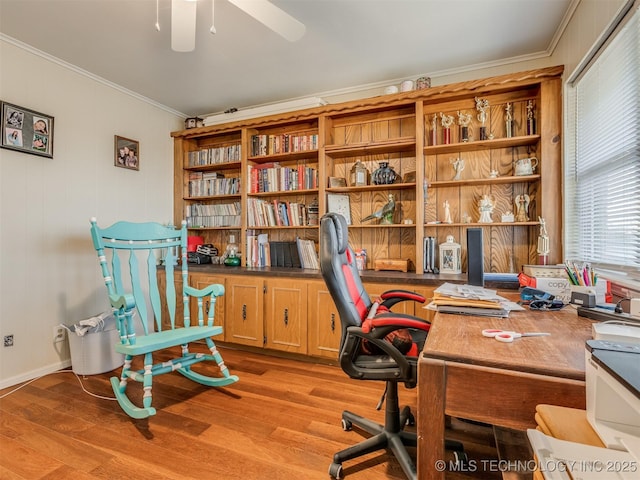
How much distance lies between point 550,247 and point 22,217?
3.76 metres

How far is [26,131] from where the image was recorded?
2.27m

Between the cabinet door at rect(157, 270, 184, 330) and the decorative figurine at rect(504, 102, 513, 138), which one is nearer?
the decorative figurine at rect(504, 102, 513, 138)

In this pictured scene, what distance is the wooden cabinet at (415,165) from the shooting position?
7.54 feet

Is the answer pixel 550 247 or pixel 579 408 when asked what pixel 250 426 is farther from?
pixel 550 247

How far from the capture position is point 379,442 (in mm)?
1432

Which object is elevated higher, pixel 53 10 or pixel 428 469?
pixel 53 10

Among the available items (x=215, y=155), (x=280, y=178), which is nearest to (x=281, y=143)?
(x=280, y=178)

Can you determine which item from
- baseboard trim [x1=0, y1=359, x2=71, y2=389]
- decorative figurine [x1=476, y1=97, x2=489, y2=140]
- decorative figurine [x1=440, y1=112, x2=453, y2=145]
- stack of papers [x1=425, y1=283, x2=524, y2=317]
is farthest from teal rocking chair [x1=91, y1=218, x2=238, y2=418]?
decorative figurine [x1=476, y1=97, x2=489, y2=140]

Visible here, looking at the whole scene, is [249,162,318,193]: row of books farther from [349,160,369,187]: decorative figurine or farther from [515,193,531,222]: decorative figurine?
[515,193,531,222]: decorative figurine

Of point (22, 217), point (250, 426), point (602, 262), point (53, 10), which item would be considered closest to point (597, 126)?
point (602, 262)

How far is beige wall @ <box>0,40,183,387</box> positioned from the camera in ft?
7.23

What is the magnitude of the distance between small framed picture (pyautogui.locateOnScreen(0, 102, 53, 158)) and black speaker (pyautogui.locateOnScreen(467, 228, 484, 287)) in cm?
311

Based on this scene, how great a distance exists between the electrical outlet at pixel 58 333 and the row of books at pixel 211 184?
1691 mm

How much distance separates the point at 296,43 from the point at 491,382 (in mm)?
2355
